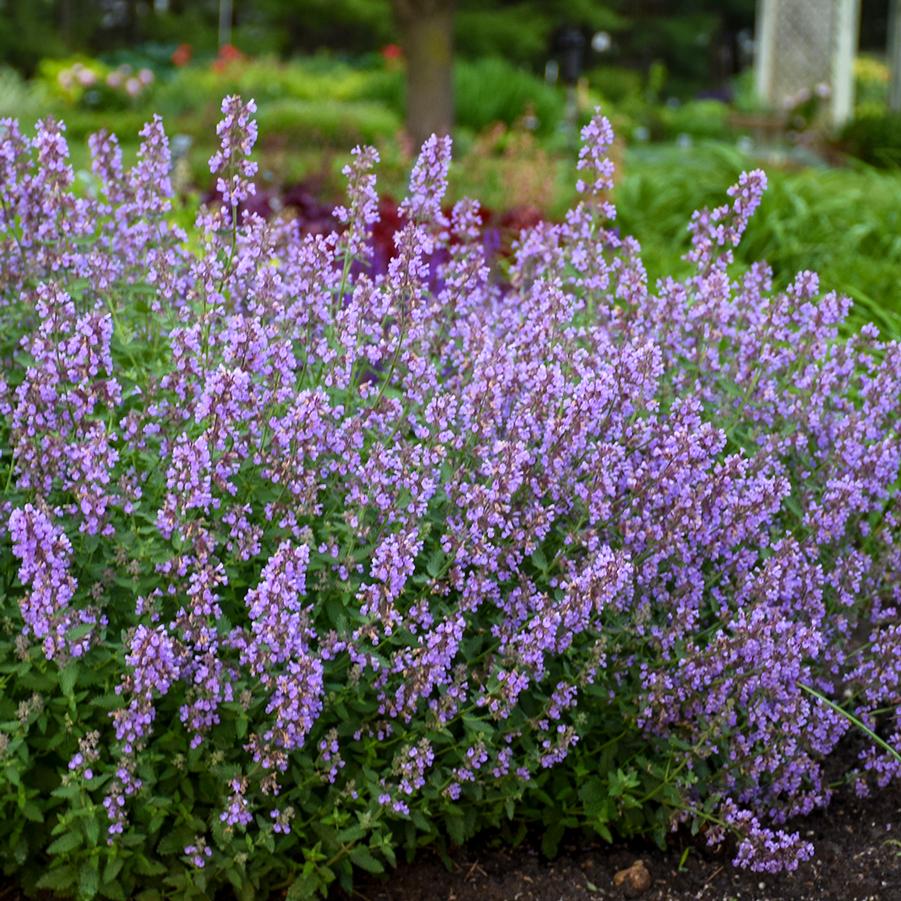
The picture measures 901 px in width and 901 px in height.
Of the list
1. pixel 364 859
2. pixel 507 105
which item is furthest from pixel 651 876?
pixel 507 105

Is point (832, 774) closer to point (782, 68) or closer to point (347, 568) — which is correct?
point (347, 568)

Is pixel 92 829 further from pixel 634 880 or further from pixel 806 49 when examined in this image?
pixel 806 49

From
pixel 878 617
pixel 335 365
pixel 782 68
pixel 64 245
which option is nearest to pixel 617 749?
pixel 878 617

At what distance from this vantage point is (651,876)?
3174 mm

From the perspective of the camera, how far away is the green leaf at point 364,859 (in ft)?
9.07

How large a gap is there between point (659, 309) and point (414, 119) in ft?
34.3

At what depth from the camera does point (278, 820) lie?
2740mm

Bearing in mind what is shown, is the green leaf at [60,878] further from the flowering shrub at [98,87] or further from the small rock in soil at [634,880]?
the flowering shrub at [98,87]

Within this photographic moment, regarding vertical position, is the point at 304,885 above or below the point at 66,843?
below

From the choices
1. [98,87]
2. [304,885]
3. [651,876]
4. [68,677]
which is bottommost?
[98,87]

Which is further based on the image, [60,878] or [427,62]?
[427,62]

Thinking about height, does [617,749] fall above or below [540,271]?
below

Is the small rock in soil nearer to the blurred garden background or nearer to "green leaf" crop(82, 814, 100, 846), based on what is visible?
"green leaf" crop(82, 814, 100, 846)

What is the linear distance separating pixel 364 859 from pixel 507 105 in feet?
61.9
